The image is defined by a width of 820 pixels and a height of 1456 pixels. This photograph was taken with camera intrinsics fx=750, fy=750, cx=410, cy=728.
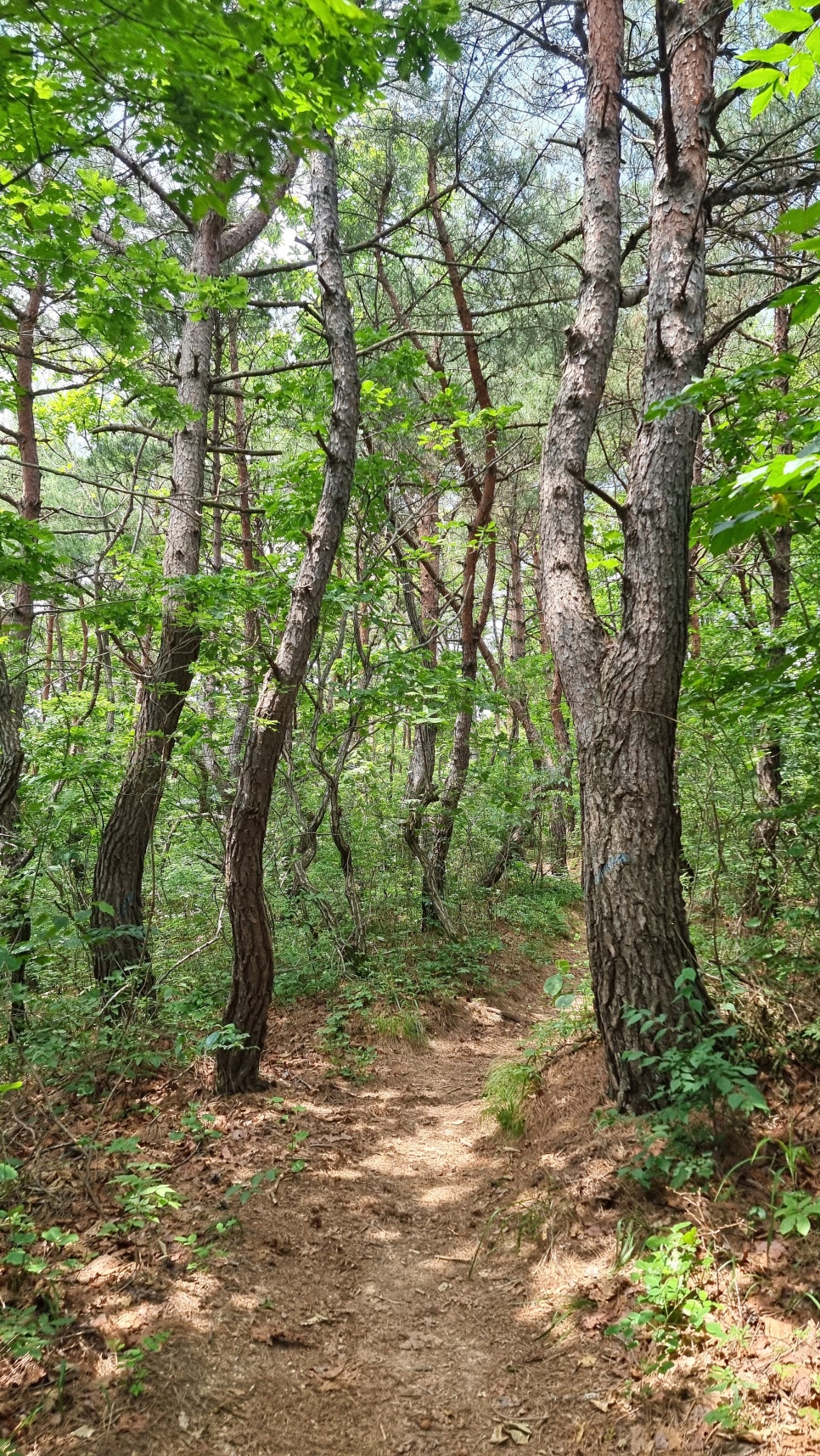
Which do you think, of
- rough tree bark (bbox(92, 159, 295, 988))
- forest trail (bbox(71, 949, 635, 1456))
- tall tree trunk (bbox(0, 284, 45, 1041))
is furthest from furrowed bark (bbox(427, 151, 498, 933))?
tall tree trunk (bbox(0, 284, 45, 1041))

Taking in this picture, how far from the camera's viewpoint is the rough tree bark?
590 cm

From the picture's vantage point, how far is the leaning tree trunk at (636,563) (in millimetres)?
3527

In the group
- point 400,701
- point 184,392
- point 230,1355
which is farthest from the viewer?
point 184,392

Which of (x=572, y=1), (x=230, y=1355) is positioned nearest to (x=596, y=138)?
(x=572, y=1)

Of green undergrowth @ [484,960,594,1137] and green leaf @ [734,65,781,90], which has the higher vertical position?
green leaf @ [734,65,781,90]

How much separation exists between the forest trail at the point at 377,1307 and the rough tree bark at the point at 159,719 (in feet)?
6.64

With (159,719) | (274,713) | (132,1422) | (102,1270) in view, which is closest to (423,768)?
(159,719)

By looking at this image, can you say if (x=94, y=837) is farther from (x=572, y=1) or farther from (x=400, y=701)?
(x=572, y=1)

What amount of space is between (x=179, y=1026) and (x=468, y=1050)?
238cm

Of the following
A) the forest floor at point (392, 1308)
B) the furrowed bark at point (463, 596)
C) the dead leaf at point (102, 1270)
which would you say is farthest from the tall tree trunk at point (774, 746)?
the dead leaf at point (102, 1270)

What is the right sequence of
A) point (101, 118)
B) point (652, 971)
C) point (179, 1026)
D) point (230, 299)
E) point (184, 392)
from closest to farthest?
point (652, 971)
point (101, 118)
point (179, 1026)
point (230, 299)
point (184, 392)

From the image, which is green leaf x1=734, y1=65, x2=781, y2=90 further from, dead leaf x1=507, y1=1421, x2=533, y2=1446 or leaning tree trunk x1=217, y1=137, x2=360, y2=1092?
dead leaf x1=507, y1=1421, x2=533, y2=1446

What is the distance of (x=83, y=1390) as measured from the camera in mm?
2432

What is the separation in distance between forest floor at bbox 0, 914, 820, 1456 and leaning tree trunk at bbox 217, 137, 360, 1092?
55 centimetres
